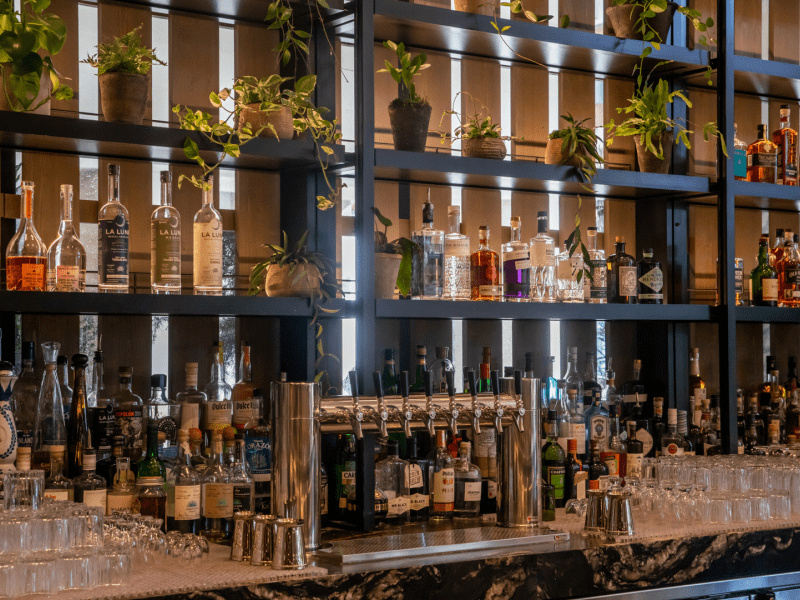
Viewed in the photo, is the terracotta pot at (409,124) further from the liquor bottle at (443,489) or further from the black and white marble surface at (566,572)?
the black and white marble surface at (566,572)

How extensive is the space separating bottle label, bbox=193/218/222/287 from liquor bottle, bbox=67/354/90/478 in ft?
1.13

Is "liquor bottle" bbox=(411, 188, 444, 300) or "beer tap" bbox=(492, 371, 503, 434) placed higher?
"liquor bottle" bbox=(411, 188, 444, 300)

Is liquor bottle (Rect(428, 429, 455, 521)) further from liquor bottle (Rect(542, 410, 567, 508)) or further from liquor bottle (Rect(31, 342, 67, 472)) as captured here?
liquor bottle (Rect(31, 342, 67, 472))

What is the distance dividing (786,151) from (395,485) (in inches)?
74.7

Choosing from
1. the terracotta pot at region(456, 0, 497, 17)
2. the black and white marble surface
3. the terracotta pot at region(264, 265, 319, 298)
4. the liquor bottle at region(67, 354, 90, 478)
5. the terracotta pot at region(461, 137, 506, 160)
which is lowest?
the black and white marble surface

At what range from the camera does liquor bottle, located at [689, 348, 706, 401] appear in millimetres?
3258

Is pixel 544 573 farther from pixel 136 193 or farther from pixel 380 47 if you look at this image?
Answer: pixel 380 47

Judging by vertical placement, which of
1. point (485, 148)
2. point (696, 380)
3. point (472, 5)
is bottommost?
point (696, 380)

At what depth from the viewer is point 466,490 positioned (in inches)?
100

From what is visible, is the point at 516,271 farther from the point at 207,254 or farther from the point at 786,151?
the point at 786,151

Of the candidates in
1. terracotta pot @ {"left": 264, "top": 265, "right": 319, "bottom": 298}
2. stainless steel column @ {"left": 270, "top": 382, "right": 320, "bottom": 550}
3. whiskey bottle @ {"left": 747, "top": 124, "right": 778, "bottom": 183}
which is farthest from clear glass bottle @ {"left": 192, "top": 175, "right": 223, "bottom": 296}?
whiskey bottle @ {"left": 747, "top": 124, "right": 778, "bottom": 183}

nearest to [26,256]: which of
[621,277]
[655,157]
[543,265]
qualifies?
[543,265]

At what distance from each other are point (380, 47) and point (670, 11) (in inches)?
36.5

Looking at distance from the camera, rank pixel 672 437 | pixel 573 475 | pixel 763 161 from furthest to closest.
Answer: pixel 763 161 → pixel 672 437 → pixel 573 475
